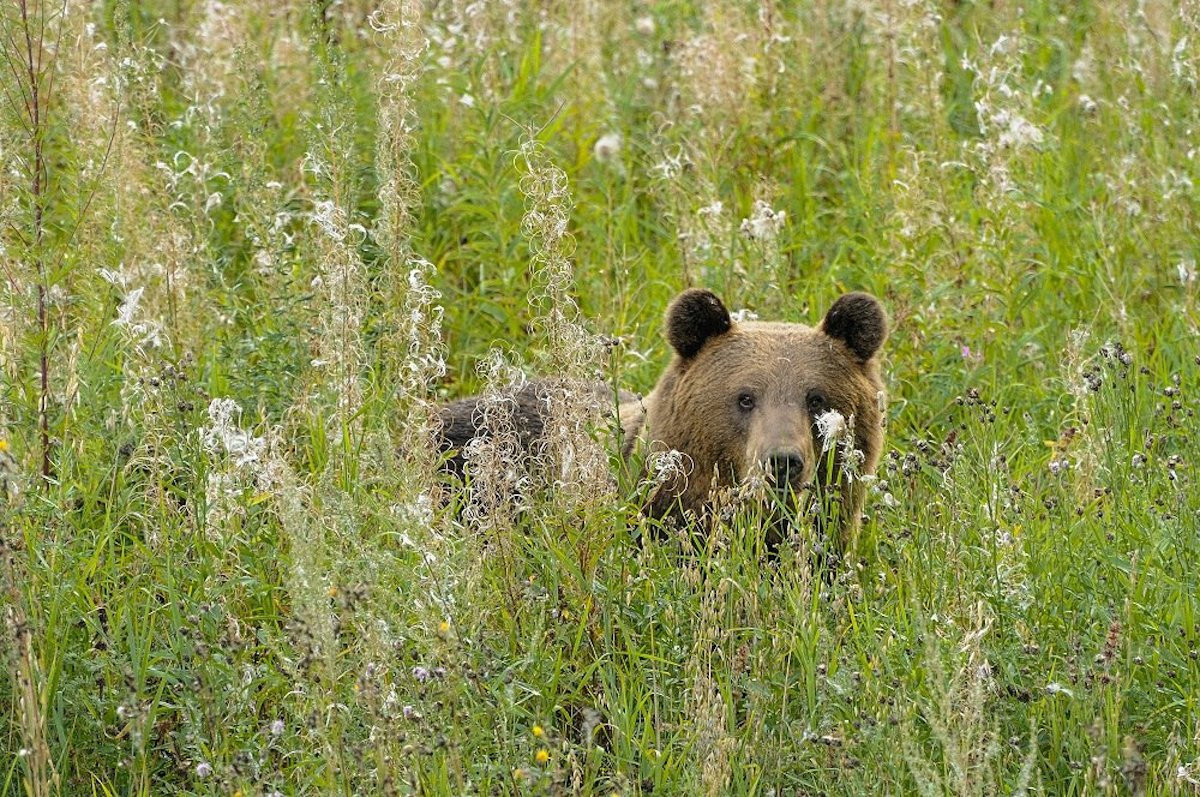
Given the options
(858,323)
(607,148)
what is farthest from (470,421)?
(607,148)

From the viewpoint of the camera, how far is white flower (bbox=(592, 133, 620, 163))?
8.69 meters

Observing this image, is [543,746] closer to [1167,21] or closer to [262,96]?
[262,96]

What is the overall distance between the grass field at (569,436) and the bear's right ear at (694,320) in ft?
0.89

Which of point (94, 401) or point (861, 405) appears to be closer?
point (94, 401)

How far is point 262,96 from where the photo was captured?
6.67 m

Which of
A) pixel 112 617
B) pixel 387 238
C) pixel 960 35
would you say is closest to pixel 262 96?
pixel 387 238

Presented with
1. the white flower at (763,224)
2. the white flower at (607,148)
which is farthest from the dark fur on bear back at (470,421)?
the white flower at (607,148)

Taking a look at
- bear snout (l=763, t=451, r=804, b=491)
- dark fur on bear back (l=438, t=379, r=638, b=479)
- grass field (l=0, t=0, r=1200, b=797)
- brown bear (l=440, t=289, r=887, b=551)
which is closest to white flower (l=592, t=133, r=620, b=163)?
grass field (l=0, t=0, r=1200, b=797)

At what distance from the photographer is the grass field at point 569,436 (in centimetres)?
442

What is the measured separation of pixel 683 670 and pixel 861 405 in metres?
1.92

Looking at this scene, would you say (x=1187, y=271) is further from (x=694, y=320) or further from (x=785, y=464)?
(x=785, y=464)

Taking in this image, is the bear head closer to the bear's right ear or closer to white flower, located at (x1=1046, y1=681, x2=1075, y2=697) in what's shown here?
the bear's right ear

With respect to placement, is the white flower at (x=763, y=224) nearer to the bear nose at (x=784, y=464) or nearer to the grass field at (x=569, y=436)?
the grass field at (x=569, y=436)

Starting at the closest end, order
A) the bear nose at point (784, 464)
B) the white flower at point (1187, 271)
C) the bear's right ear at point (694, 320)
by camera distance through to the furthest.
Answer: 1. the bear nose at point (784, 464)
2. the bear's right ear at point (694, 320)
3. the white flower at point (1187, 271)
